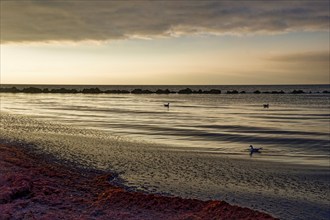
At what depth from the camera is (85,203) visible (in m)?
10.1

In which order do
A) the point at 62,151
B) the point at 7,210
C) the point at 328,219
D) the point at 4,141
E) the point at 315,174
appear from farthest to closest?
the point at 4,141 < the point at 62,151 < the point at 315,174 < the point at 328,219 < the point at 7,210

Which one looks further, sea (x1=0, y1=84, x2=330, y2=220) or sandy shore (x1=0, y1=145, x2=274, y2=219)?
sea (x1=0, y1=84, x2=330, y2=220)

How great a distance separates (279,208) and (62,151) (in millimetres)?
11575

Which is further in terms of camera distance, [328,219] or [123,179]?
[123,179]

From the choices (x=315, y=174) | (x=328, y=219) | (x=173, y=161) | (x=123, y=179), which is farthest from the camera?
(x=173, y=161)

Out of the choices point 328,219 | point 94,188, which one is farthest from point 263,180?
point 94,188

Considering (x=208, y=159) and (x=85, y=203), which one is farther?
(x=208, y=159)

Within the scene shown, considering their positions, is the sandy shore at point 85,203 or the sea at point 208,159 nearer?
the sandy shore at point 85,203

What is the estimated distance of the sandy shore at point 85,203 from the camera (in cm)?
922

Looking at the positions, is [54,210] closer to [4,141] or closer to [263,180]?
[263,180]

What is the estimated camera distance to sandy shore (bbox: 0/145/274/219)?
9.22 metres

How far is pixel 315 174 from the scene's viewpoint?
15.5 metres

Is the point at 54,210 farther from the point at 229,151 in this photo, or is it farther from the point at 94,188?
the point at 229,151

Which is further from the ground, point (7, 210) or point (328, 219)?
point (7, 210)
